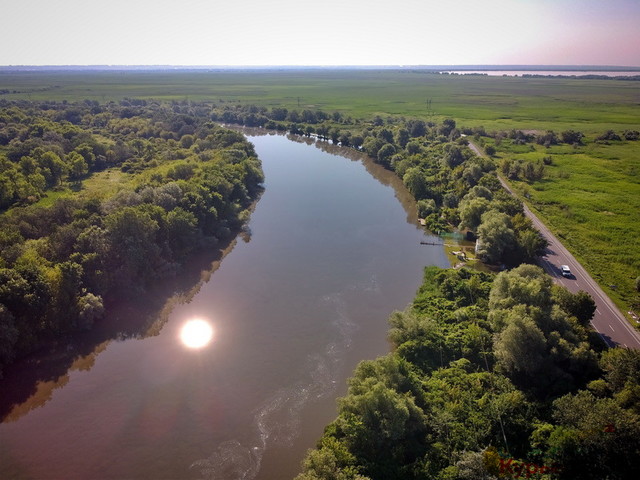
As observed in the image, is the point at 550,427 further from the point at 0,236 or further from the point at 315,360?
the point at 0,236

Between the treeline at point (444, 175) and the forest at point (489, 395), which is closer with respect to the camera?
the forest at point (489, 395)

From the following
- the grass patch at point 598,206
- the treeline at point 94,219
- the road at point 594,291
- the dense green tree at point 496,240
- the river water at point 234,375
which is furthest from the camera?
the dense green tree at point 496,240

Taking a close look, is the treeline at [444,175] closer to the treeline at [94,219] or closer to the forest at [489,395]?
the forest at [489,395]

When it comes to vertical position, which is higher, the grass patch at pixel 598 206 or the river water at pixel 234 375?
the grass patch at pixel 598 206

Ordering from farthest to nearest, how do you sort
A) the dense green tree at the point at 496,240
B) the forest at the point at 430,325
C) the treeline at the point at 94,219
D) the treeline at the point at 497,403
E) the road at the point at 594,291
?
1. the dense green tree at the point at 496,240
2. the treeline at the point at 94,219
3. the road at the point at 594,291
4. the forest at the point at 430,325
5. the treeline at the point at 497,403

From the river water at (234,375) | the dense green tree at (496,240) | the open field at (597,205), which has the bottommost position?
the river water at (234,375)

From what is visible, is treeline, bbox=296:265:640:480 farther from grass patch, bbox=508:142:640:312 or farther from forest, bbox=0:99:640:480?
grass patch, bbox=508:142:640:312

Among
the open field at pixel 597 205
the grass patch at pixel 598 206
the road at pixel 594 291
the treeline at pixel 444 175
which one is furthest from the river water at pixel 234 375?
the open field at pixel 597 205

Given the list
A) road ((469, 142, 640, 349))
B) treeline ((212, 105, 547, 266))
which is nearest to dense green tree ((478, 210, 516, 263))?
treeline ((212, 105, 547, 266))
